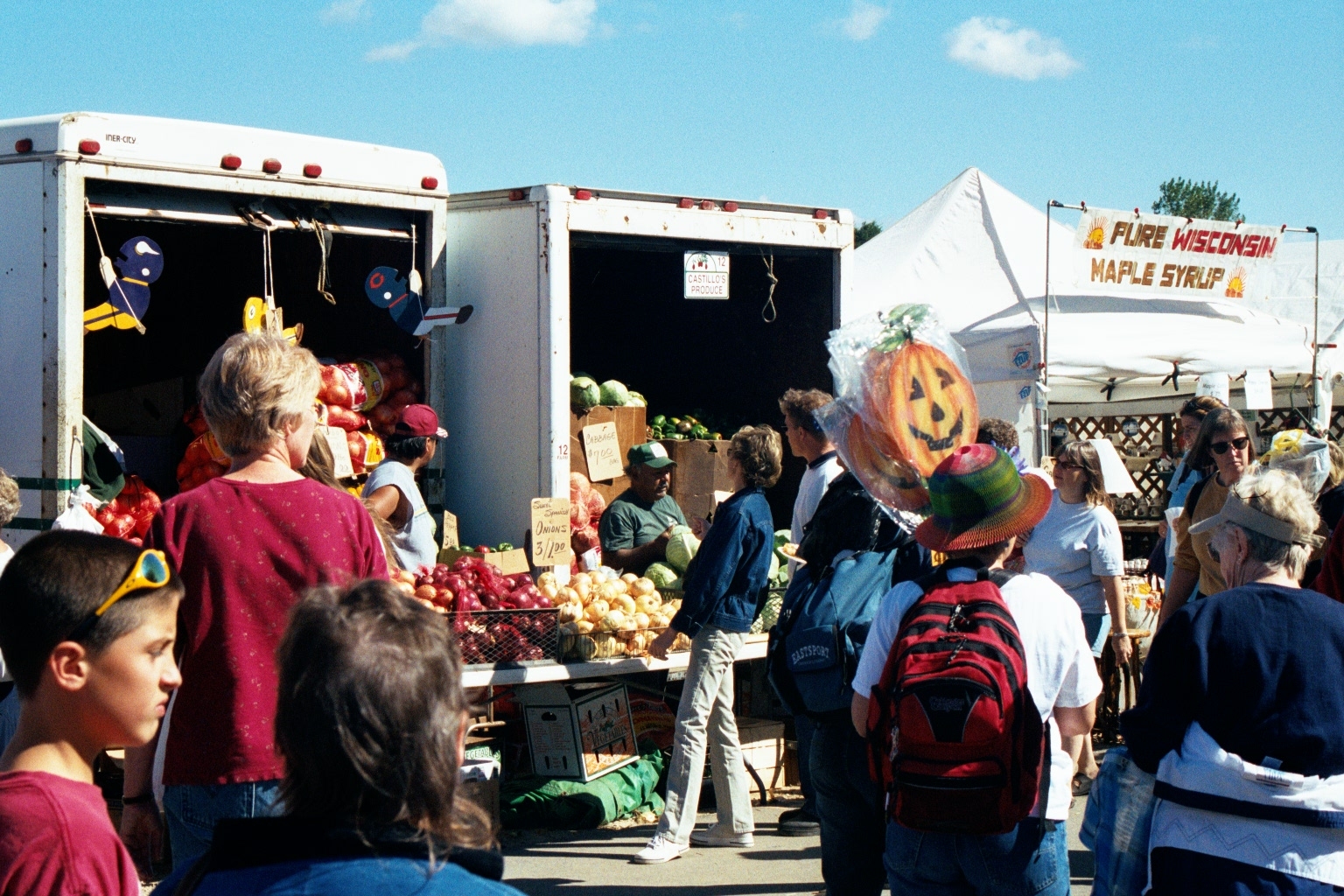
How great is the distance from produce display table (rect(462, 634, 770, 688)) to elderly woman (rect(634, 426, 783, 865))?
19cm

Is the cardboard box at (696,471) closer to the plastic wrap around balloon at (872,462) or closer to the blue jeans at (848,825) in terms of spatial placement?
the plastic wrap around balloon at (872,462)

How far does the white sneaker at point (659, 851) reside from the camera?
6059 millimetres

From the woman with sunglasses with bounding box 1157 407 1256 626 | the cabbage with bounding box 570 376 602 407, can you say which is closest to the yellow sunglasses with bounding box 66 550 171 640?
the woman with sunglasses with bounding box 1157 407 1256 626

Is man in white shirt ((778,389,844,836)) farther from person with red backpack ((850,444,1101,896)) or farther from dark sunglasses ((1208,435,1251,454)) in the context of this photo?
person with red backpack ((850,444,1101,896))

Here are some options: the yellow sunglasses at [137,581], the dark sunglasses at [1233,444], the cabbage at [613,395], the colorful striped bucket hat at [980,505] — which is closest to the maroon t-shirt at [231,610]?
the yellow sunglasses at [137,581]

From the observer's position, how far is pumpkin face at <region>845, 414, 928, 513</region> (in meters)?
4.11

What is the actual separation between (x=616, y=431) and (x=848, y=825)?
4.21m

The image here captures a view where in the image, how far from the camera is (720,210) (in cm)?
769

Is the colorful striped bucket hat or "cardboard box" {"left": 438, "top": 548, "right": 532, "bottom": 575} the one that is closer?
the colorful striped bucket hat

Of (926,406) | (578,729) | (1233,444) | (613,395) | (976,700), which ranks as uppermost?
(613,395)

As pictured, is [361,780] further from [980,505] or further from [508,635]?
[508,635]

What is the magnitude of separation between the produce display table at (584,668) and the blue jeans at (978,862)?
9.42 feet

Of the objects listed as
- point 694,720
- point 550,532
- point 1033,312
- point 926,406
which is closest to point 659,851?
point 694,720

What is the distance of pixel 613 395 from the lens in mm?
8703
